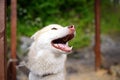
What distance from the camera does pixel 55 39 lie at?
13.1ft

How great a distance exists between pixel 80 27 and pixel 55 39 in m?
5.92

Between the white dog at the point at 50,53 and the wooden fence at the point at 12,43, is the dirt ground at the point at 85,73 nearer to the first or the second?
the wooden fence at the point at 12,43

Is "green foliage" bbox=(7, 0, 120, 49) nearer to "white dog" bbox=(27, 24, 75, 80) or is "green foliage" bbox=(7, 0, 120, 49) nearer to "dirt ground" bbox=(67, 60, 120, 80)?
"dirt ground" bbox=(67, 60, 120, 80)

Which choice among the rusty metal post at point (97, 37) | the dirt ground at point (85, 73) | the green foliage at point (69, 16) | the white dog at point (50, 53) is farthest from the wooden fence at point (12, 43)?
the green foliage at point (69, 16)

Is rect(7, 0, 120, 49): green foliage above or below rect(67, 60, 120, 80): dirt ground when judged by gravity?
above

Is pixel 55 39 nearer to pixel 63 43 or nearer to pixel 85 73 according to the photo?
pixel 63 43

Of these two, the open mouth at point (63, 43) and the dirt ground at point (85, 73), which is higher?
the open mouth at point (63, 43)

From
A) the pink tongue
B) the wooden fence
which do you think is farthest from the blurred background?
the pink tongue

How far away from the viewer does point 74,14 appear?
33.1ft

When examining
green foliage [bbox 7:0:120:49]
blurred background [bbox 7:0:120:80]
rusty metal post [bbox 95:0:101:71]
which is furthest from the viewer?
green foliage [bbox 7:0:120:49]

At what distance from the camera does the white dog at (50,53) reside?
12.8 ft

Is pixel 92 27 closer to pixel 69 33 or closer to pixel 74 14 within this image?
pixel 74 14

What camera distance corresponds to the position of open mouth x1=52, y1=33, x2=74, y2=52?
153 inches

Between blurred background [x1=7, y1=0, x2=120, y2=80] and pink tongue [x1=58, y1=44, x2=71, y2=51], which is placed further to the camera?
blurred background [x1=7, y1=0, x2=120, y2=80]
